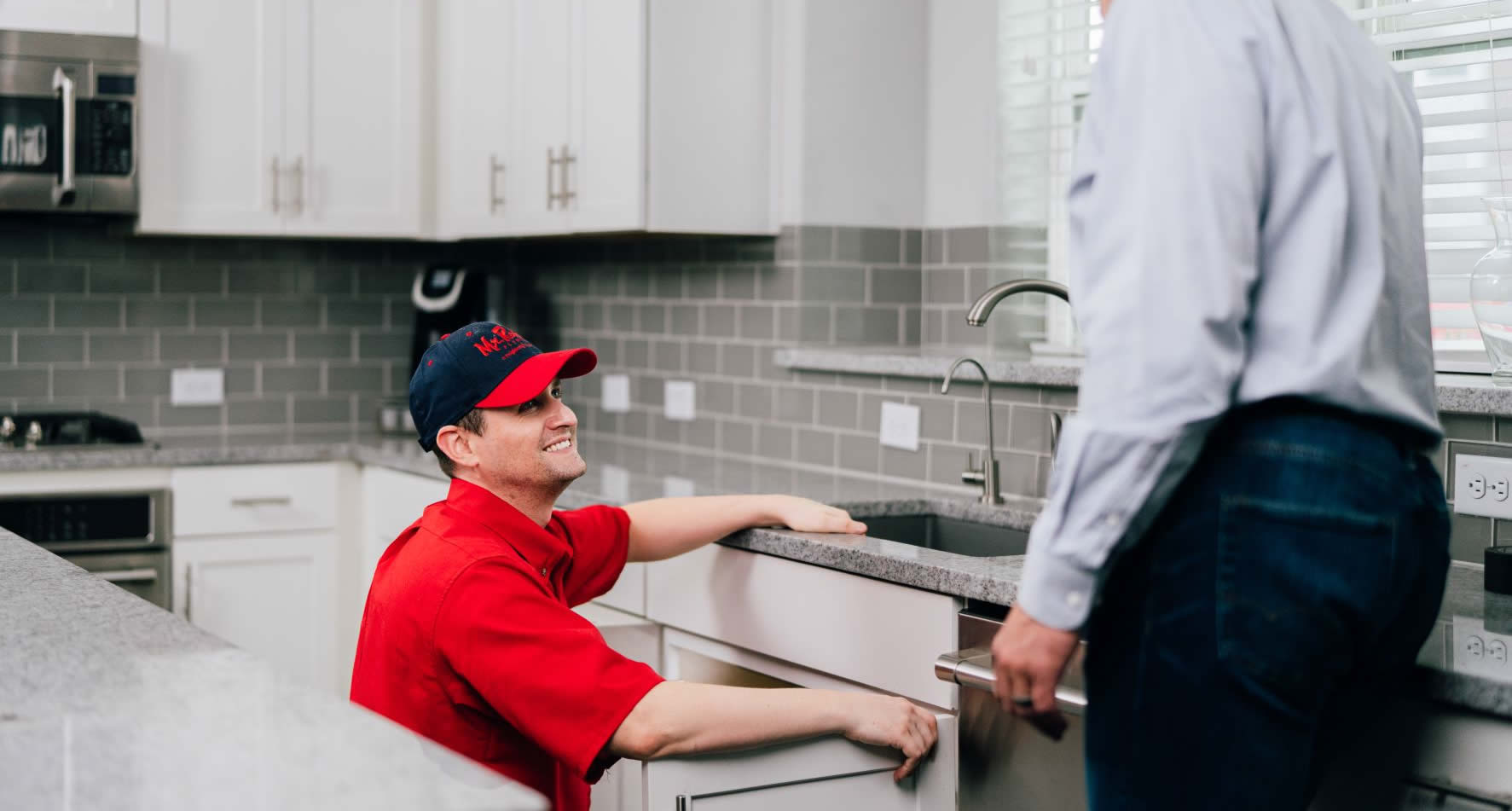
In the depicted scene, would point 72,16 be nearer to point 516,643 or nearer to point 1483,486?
point 516,643

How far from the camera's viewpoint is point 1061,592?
3.89 feet

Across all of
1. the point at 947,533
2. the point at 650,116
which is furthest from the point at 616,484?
the point at 650,116

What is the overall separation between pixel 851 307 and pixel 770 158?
376 mm

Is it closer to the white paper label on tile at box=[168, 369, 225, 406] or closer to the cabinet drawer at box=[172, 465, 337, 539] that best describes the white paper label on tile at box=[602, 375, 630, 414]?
the cabinet drawer at box=[172, 465, 337, 539]

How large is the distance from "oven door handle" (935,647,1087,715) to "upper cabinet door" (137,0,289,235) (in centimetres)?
268

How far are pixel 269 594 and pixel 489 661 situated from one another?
7.49ft

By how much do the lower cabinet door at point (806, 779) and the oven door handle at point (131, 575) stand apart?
2.34 metres

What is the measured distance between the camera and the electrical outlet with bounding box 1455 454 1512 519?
200 cm

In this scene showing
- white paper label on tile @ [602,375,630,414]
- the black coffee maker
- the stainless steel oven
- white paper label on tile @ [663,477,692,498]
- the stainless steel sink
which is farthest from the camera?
the black coffee maker

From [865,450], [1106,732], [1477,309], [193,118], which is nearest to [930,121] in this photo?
[865,450]

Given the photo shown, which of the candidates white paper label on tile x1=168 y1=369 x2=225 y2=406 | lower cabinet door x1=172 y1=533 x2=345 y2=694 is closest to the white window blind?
lower cabinet door x1=172 y1=533 x2=345 y2=694

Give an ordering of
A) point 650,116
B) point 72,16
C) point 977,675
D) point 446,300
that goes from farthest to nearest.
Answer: point 446,300 → point 72,16 → point 650,116 → point 977,675

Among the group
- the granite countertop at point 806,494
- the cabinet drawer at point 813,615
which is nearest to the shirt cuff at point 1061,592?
the granite countertop at point 806,494

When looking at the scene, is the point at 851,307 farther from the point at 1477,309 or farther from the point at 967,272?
the point at 1477,309
